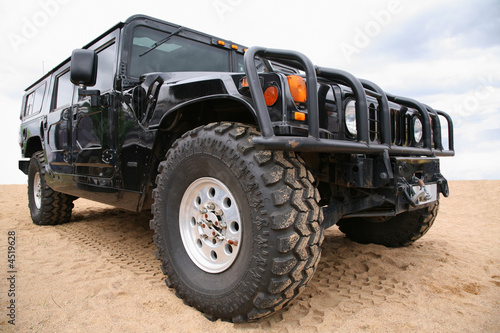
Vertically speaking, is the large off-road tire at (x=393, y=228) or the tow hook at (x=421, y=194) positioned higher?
the tow hook at (x=421, y=194)

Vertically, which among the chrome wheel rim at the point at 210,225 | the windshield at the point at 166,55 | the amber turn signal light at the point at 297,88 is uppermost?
the windshield at the point at 166,55

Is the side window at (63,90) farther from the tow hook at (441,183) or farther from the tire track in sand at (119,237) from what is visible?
the tow hook at (441,183)

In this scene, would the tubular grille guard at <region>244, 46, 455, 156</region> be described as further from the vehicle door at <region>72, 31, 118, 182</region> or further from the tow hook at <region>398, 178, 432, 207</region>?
the vehicle door at <region>72, 31, 118, 182</region>

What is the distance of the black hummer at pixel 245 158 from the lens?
181 cm

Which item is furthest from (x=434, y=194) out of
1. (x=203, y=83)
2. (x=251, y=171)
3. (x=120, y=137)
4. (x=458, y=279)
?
(x=120, y=137)

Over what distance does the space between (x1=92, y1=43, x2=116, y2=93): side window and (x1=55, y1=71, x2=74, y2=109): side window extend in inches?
45.1

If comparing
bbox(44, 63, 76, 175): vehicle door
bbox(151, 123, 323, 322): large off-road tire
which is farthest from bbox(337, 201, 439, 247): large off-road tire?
bbox(44, 63, 76, 175): vehicle door

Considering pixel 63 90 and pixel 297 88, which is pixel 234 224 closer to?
pixel 297 88

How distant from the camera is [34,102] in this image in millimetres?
6430

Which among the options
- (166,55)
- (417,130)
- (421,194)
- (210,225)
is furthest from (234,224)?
(166,55)

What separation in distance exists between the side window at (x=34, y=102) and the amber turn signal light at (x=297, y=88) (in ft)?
18.4

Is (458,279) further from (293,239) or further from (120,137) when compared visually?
(120,137)

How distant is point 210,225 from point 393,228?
2.26 m

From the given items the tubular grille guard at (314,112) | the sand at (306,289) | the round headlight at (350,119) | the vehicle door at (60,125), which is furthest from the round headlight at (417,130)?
the vehicle door at (60,125)
